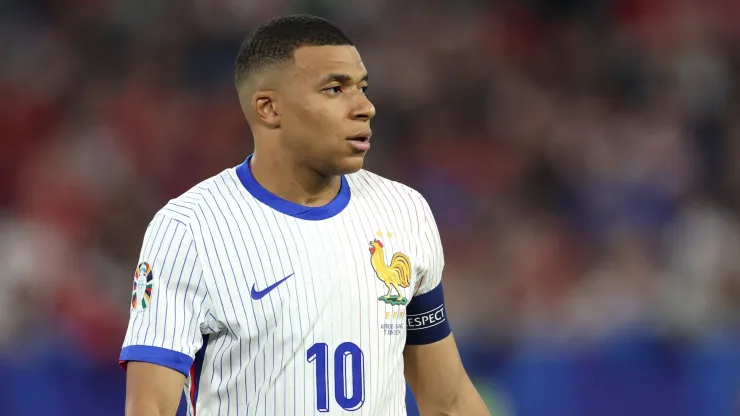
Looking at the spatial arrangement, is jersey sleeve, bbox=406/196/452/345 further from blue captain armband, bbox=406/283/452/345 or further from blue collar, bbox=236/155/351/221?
blue collar, bbox=236/155/351/221

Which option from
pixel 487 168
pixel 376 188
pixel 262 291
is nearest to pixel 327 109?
pixel 376 188

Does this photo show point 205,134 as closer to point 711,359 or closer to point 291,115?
point 711,359

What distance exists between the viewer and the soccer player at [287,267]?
2771mm

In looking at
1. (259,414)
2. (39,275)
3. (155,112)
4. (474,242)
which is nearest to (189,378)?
(259,414)

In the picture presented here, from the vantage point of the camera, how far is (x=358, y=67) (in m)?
2.96

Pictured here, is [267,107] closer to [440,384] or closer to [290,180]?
[290,180]

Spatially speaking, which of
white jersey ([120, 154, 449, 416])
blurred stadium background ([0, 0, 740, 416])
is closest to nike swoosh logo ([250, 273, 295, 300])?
white jersey ([120, 154, 449, 416])

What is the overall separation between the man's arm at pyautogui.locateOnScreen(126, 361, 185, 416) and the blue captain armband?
0.74 metres

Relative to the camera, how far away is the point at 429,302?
3201 mm

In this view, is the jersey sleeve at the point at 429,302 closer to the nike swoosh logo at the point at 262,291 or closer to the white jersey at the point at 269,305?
the white jersey at the point at 269,305

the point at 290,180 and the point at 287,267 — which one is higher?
the point at 290,180

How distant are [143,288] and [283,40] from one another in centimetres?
73

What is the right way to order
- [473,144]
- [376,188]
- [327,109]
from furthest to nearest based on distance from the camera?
[473,144]
[376,188]
[327,109]

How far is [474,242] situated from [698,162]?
1.61m
